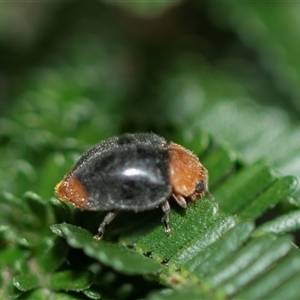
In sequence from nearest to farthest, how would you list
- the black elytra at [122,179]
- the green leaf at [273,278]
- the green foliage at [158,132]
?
the green leaf at [273,278]
the green foliage at [158,132]
the black elytra at [122,179]

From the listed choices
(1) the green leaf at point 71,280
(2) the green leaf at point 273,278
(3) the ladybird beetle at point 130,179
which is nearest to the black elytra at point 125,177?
(3) the ladybird beetle at point 130,179

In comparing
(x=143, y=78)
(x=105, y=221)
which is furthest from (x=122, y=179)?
(x=143, y=78)

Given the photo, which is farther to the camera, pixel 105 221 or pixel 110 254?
pixel 105 221

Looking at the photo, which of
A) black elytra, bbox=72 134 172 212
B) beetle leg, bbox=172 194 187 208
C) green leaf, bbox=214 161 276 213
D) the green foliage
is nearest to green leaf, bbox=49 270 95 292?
the green foliage

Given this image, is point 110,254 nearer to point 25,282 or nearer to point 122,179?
point 122,179

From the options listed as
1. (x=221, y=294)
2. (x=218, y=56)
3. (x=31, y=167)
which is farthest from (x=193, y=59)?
(x=221, y=294)

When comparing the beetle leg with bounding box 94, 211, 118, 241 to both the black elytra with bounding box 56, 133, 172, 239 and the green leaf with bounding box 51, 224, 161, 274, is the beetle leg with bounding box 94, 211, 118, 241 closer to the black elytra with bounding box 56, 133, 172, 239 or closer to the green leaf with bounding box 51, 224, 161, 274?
the black elytra with bounding box 56, 133, 172, 239

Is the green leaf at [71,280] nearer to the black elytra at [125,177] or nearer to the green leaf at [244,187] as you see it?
the black elytra at [125,177]

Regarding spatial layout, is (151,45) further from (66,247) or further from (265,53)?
(66,247)
